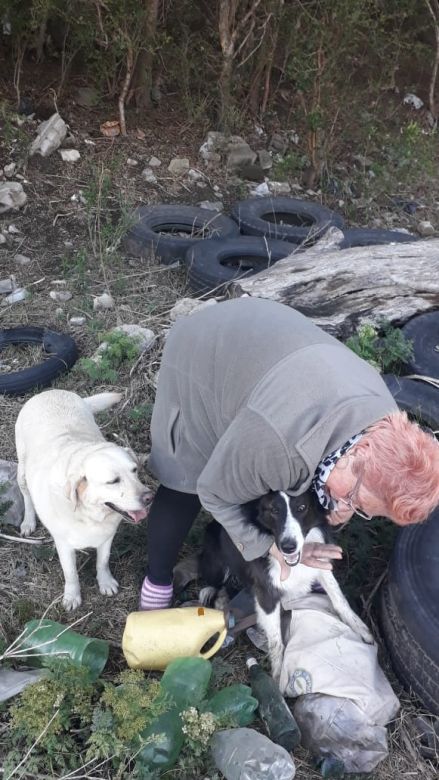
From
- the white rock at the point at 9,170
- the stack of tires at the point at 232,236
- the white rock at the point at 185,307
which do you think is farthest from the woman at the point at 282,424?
the white rock at the point at 9,170

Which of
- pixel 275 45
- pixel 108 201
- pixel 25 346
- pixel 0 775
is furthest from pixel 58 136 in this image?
pixel 0 775

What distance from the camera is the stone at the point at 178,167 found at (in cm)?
758

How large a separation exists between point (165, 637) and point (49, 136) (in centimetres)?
578

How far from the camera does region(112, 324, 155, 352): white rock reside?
15.5ft

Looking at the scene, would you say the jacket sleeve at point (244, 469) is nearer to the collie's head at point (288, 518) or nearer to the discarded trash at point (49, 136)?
the collie's head at point (288, 518)

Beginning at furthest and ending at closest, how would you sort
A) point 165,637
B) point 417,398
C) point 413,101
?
point 413,101, point 417,398, point 165,637

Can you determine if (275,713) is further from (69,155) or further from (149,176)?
Answer: (69,155)

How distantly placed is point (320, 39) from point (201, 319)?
207 inches

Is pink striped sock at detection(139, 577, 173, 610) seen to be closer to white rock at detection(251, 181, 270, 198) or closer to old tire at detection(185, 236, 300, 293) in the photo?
old tire at detection(185, 236, 300, 293)

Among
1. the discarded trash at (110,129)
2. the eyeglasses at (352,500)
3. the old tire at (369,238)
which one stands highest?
the eyeglasses at (352,500)

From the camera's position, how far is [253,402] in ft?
7.55

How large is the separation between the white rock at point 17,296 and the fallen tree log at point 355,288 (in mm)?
1724

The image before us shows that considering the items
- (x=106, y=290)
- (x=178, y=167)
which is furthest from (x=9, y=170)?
(x=106, y=290)

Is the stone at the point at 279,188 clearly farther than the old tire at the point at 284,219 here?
Yes
